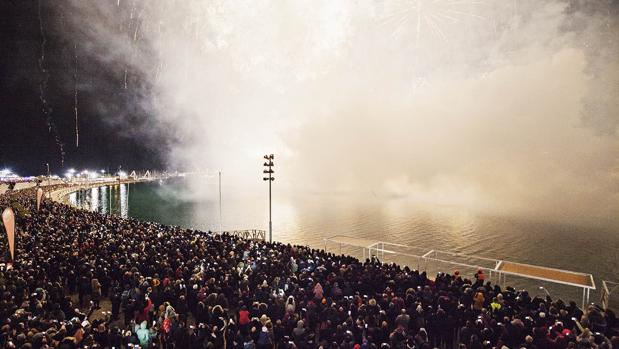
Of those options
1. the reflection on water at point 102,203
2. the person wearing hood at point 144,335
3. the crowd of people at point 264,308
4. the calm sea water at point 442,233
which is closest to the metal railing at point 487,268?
the calm sea water at point 442,233

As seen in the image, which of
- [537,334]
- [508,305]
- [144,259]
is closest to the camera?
[537,334]

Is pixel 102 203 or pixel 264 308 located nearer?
pixel 264 308

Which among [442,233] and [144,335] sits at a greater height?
[144,335]

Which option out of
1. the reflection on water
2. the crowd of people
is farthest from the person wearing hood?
the reflection on water

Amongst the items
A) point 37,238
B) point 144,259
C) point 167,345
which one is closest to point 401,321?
point 167,345

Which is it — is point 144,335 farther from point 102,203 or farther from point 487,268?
point 102,203

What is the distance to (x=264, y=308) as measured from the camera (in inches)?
395

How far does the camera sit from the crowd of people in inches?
332

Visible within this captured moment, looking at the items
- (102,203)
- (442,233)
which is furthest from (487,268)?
(102,203)

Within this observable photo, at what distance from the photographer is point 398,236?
42.2 meters

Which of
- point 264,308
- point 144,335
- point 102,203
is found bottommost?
point 144,335

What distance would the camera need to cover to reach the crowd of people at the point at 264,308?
8.42 m

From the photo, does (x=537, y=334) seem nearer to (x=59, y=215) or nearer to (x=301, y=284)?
(x=301, y=284)

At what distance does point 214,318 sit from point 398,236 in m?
35.6
